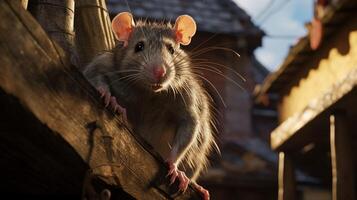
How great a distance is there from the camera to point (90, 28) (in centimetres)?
339

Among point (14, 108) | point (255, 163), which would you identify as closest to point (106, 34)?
point (14, 108)

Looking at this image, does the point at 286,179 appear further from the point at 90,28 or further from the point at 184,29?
the point at 90,28

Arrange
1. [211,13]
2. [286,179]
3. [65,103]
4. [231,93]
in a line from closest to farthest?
[65,103] < [286,179] < [231,93] < [211,13]

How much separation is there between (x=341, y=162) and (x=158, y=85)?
3357 millimetres

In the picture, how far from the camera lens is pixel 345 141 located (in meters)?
6.19

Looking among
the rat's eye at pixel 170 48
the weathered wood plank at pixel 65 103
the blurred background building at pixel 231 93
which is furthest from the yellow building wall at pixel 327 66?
the weathered wood plank at pixel 65 103

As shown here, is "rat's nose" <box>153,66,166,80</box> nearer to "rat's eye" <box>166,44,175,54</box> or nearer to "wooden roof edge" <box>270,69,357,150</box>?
"rat's eye" <box>166,44,175,54</box>

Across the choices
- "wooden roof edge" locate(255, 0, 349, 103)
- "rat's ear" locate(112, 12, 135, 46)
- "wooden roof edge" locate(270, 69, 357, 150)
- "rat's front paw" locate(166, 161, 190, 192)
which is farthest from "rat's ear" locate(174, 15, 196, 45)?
"wooden roof edge" locate(255, 0, 349, 103)

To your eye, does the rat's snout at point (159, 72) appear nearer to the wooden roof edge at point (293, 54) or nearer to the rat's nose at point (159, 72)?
the rat's nose at point (159, 72)

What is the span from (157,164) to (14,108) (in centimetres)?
101

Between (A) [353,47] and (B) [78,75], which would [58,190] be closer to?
(B) [78,75]

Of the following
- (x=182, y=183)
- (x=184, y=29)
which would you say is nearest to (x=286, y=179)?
(x=184, y=29)

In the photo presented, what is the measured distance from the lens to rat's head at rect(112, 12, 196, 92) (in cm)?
323

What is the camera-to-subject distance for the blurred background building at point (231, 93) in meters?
12.0
